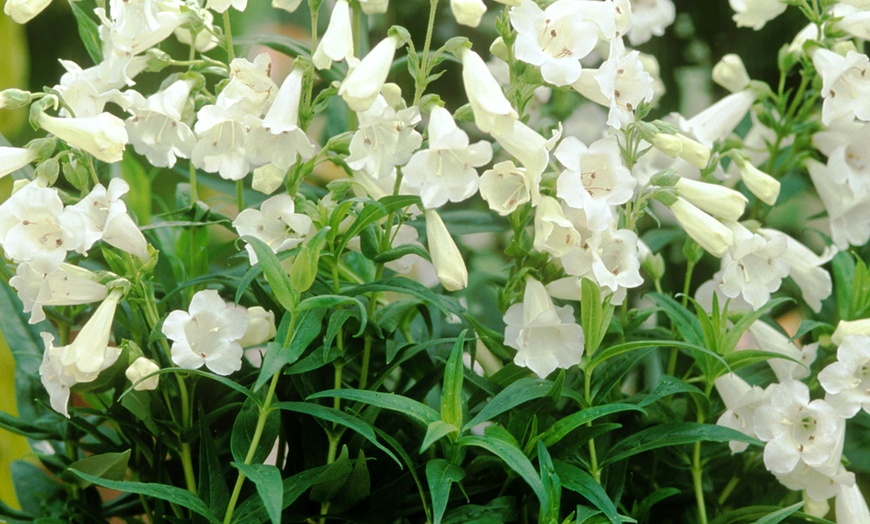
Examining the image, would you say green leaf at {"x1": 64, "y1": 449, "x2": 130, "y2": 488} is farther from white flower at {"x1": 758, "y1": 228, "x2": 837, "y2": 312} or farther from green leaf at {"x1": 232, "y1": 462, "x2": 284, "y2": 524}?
white flower at {"x1": 758, "y1": 228, "x2": 837, "y2": 312}

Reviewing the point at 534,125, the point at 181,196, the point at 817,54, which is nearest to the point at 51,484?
the point at 181,196

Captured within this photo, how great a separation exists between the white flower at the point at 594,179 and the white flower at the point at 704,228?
7 centimetres

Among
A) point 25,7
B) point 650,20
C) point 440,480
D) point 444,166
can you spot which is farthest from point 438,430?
point 650,20

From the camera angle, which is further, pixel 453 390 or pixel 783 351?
pixel 783 351

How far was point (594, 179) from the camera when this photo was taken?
0.51 metres

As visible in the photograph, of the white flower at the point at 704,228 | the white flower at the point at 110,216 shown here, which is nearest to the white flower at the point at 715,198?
the white flower at the point at 704,228

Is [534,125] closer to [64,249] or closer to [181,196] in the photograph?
[181,196]

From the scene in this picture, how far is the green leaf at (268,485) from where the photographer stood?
1.40ft

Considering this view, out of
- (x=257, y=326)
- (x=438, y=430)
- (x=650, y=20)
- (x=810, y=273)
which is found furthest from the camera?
(x=650, y=20)

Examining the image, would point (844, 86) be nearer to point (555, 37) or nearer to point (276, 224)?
point (555, 37)

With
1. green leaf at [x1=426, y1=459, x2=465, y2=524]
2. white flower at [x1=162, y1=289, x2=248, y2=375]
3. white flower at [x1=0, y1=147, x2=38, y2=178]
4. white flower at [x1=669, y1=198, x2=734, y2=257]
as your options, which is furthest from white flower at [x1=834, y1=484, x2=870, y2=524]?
white flower at [x1=0, y1=147, x2=38, y2=178]

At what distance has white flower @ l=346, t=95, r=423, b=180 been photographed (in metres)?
0.48

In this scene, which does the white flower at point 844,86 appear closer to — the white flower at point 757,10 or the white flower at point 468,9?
the white flower at point 757,10

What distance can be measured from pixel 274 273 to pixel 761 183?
0.34 metres
